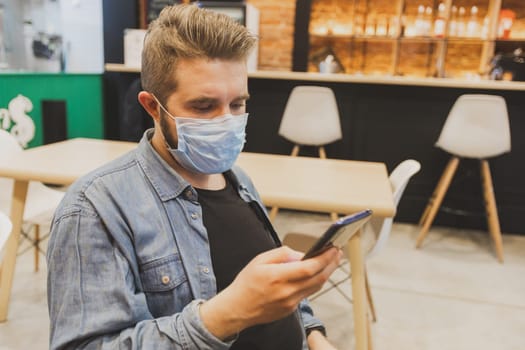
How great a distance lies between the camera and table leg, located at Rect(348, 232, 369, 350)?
179 centimetres

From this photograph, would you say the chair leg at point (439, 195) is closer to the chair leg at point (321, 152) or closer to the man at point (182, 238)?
the chair leg at point (321, 152)

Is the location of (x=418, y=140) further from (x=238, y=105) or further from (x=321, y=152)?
(x=238, y=105)

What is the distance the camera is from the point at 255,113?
417cm

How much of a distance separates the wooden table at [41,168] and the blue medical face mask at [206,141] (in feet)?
3.14

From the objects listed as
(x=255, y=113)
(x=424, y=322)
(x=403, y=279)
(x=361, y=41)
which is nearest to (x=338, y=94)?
(x=255, y=113)

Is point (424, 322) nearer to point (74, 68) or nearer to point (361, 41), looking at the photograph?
point (361, 41)

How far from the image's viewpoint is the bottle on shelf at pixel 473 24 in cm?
657

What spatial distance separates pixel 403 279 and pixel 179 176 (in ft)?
7.55

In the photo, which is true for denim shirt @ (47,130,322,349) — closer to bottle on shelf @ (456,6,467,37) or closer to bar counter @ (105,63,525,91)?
→ bar counter @ (105,63,525,91)

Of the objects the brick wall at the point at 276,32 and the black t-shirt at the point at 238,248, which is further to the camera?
the brick wall at the point at 276,32

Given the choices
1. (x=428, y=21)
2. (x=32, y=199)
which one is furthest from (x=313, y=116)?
(x=428, y=21)

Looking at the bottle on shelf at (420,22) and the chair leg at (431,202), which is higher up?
the bottle on shelf at (420,22)

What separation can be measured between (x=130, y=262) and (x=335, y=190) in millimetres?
1052

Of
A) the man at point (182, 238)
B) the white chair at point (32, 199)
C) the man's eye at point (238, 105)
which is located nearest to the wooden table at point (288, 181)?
the white chair at point (32, 199)
